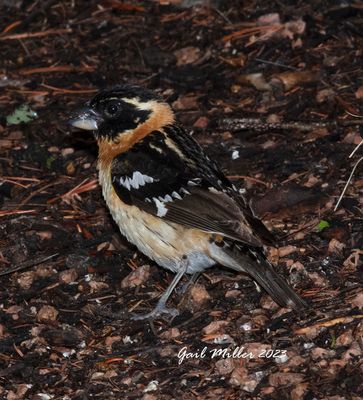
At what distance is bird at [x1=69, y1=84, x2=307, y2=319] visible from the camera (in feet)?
20.2

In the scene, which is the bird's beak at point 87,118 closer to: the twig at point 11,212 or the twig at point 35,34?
the twig at point 11,212

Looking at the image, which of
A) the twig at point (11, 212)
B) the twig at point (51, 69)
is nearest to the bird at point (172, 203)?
the twig at point (11, 212)

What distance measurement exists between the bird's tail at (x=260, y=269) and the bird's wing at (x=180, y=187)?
15cm

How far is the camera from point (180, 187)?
640 cm

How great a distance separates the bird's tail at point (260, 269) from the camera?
A: 603 cm

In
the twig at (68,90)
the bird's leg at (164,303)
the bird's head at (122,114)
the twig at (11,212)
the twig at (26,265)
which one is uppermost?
the bird's head at (122,114)

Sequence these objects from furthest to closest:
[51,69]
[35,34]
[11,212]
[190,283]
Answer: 1. [35,34]
2. [51,69]
3. [11,212]
4. [190,283]

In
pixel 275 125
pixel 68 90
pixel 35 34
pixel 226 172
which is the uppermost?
pixel 35 34

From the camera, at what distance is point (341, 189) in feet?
23.2

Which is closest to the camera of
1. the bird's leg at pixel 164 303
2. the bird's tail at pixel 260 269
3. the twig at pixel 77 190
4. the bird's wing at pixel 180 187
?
the bird's tail at pixel 260 269

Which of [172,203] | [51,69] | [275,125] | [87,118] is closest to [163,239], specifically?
[172,203]

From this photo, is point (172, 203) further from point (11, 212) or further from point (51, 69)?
point (51, 69)

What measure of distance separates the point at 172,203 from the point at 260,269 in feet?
2.44

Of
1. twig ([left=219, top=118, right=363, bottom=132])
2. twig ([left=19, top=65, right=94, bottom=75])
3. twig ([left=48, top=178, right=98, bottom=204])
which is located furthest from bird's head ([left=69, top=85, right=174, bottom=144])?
twig ([left=19, top=65, right=94, bottom=75])
